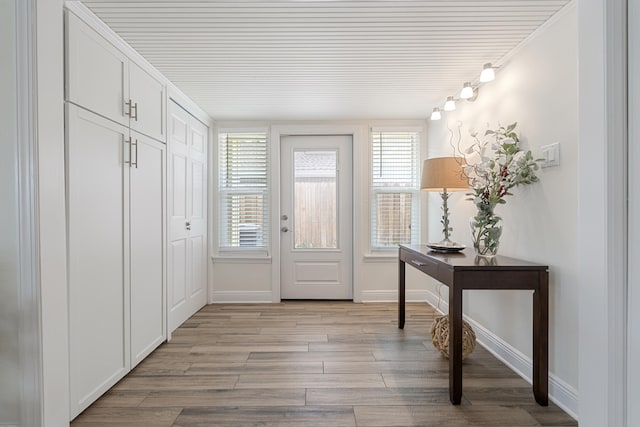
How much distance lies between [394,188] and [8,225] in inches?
131

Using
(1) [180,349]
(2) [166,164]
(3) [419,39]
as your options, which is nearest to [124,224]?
(2) [166,164]

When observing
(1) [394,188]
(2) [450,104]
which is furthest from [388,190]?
(2) [450,104]

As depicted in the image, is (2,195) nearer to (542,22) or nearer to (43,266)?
(43,266)

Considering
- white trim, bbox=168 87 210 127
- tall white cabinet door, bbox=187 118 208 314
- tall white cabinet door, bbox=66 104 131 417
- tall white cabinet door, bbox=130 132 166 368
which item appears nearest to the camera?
tall white cabinet door, bbox=66 104 131 417

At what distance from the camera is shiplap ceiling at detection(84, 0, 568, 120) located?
1721 mm

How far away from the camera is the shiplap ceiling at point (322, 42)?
172cm

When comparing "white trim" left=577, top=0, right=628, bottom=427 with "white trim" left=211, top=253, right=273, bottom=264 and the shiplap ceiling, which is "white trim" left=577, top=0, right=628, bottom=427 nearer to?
the shiplap ceiling

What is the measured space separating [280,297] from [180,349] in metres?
1.45

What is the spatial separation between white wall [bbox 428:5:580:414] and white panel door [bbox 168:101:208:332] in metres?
2.66

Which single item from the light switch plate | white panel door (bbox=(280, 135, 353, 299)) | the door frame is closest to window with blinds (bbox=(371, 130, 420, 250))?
the door frame

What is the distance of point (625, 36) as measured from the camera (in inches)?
38.4

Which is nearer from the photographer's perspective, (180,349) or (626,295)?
(626,295)

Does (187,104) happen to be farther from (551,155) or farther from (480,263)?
(551,155)

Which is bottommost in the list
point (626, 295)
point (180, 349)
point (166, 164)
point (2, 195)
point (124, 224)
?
point (180, 349)
